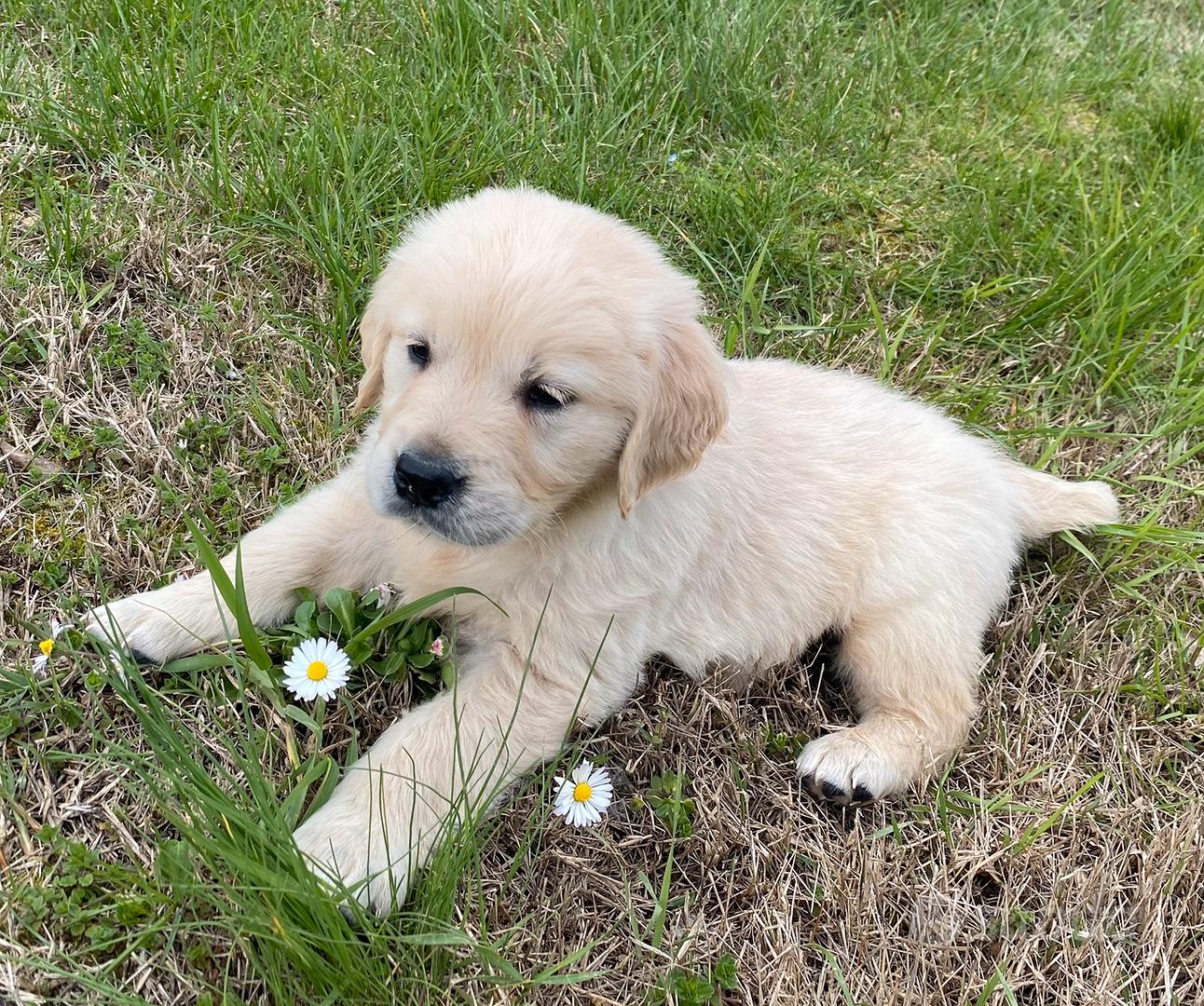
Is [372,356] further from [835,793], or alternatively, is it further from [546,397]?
[835,793]

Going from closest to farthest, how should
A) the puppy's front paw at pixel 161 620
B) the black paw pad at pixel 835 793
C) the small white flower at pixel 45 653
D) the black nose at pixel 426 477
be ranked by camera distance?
the black nose at pixel 426 477, the small white flower at pixel 45 653, the puppy's front paw at pixel 161 620, the black paw pad at pixel 835 793

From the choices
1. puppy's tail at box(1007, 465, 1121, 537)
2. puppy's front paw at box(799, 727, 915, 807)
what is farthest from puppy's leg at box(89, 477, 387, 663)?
puppy's tail at box(1007, 465, 1121, 537)

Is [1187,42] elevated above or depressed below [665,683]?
above

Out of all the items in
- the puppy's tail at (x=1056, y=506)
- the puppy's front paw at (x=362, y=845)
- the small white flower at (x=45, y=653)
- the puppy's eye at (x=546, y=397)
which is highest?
the puppy's eye at (x=546, y=397)

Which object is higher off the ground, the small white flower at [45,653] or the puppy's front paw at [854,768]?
the small white flower at [45,653]

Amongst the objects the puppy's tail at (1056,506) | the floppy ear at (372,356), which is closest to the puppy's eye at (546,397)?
the floppy ear at (372,356)

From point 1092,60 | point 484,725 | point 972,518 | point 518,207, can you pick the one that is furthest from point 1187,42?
point 484,725

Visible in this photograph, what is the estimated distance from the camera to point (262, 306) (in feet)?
9.82

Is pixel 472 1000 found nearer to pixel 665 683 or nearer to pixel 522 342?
pixel 665 683

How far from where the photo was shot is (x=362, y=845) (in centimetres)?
196

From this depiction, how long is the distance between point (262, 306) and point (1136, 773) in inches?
115

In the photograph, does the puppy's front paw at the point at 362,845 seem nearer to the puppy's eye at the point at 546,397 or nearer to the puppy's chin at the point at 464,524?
the puppy's chin at the point at 464,524

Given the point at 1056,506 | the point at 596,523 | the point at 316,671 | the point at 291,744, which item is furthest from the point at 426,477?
the point at 1056,506

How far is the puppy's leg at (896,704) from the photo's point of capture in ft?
7.92
